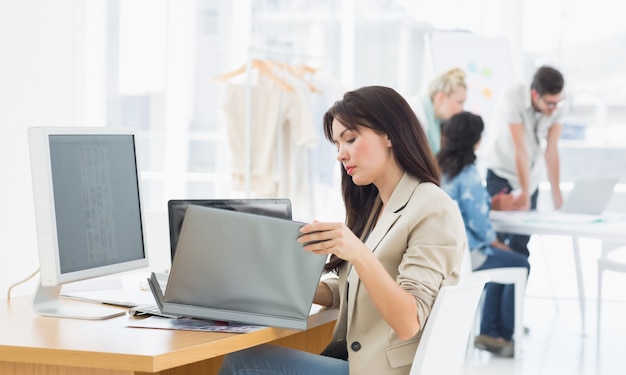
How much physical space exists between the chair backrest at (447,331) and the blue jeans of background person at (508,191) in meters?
3.18

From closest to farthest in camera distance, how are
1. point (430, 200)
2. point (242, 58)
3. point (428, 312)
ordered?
1. point (428, 312)
2. point (430, 200)
3. point (242, 58)

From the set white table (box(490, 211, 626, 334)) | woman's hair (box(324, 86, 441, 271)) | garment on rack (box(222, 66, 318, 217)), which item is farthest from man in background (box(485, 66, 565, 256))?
woman's hair (box(324, 86, 441, 271))

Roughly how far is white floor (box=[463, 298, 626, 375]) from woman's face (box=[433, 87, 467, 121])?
4.34 feet

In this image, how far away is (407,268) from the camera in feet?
6.17

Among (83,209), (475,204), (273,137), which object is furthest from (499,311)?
(83,209)

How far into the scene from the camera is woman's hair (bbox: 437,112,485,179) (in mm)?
4230

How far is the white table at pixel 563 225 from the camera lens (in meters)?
3.94

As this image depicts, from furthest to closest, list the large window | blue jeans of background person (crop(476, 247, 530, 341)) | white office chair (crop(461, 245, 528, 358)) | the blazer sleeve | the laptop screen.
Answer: the large window
blue jeans of background person (crop(476, 247, 530, 341))
white office chair (crop(461, 245, 528, 358))
the laptop screen
the blazer sleeve

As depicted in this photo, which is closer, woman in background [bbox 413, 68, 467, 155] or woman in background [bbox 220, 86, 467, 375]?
woman in background [bbox 220, 86, 467, 375]

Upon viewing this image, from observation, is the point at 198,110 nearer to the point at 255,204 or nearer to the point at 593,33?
the point at 593,33

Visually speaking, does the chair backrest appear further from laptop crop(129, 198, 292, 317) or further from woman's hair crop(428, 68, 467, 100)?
woman's hair crop(428, 68, 467, 100)

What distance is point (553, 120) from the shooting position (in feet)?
16.1

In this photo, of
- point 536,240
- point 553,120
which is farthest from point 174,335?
point 536,240

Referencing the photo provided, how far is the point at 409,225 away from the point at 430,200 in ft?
0.25
